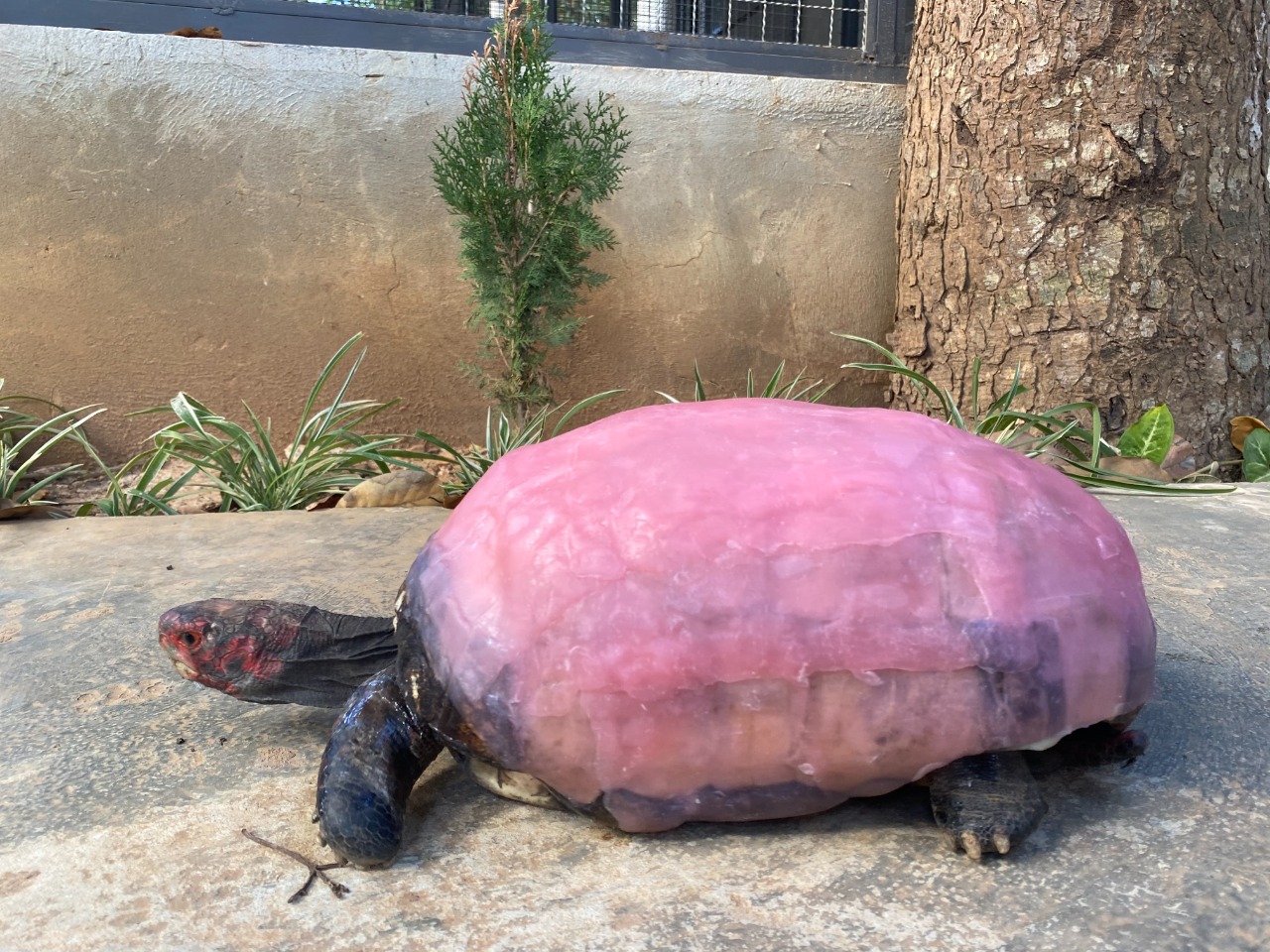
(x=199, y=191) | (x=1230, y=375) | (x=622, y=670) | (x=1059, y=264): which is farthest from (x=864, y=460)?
(x=199, y=191)

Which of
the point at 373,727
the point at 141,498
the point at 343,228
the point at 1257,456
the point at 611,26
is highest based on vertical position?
the point at 611,26

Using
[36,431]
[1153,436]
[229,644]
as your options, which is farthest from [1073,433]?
[36,431]

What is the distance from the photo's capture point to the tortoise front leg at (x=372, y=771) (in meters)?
Answer: 1.04

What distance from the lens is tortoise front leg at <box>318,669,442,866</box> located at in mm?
1045

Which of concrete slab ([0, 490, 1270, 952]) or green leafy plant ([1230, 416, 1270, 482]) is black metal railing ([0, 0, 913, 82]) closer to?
green leafy plant ([1230, 416, 1270, 482])

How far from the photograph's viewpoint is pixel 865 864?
1.04m

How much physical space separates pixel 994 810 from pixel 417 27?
343 cm

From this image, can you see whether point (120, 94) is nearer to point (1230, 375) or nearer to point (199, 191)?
point (199, 191)

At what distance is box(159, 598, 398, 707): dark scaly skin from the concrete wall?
7.77 feet

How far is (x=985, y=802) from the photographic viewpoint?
3.43ft

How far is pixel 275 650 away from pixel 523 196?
7.02ft

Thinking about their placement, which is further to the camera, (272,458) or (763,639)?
(272,458)

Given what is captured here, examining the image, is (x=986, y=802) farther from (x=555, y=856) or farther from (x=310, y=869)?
(x=310, y=869)

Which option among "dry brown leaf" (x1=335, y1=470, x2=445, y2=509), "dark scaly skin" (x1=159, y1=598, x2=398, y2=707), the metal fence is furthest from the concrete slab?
the metal fence
